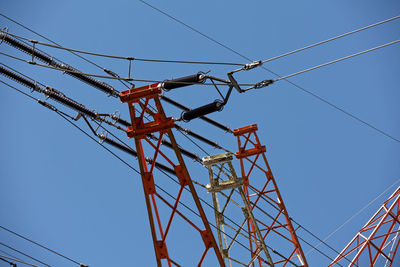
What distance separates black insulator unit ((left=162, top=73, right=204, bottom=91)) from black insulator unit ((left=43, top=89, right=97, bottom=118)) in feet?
10.3

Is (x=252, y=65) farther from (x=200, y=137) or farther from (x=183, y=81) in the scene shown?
(x=200, y=137)

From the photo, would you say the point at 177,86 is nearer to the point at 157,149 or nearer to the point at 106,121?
the point at 157,149

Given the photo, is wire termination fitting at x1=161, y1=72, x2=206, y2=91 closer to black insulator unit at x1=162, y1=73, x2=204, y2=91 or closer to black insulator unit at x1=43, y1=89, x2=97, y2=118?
black insulator unit at x1=162, y1=73, x2=204, y2=91

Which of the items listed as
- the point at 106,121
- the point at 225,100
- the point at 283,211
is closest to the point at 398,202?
the point at 283,211

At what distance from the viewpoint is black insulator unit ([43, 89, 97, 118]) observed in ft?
40.4

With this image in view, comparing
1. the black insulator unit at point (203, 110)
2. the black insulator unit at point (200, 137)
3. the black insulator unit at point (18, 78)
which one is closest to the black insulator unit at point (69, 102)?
the black insulator unit at point (18, 78)

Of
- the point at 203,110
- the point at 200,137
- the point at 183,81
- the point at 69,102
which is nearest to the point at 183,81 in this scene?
the point at 183,81

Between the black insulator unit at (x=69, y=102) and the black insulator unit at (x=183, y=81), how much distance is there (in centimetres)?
314

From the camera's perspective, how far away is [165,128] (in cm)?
1166

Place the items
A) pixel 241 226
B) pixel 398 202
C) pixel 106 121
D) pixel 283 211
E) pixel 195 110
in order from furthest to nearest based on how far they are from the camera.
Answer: pixel 398 202
pixel 283 211
pixel 241 226
pixel 106 121
pixel 195 110

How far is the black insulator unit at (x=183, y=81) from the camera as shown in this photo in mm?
11512

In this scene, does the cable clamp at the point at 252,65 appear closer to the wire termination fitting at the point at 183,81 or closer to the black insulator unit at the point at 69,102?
the wire termination fitting at the point at 183,81

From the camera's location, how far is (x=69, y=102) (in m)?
12.8

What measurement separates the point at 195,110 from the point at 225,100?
104 centimetres
